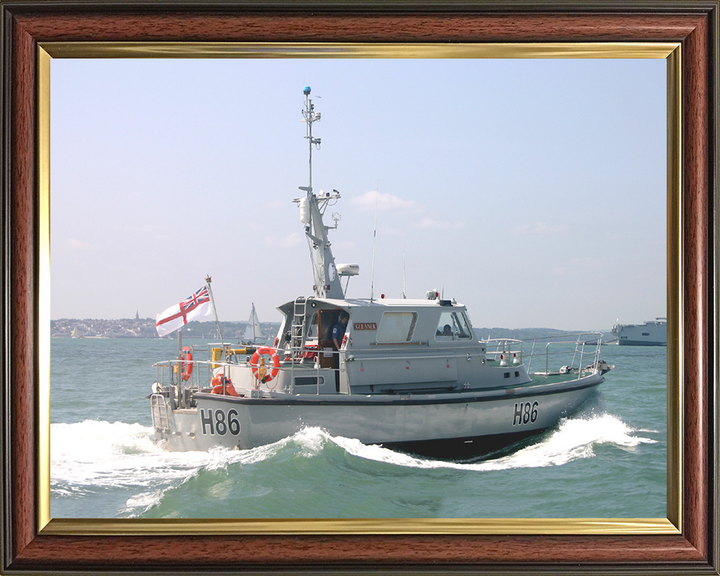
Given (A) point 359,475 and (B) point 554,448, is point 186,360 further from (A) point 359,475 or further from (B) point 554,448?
(B) point 554,448

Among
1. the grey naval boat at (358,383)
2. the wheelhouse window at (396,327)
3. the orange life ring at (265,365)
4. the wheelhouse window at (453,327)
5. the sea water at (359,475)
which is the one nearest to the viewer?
the sea water at (359,475)

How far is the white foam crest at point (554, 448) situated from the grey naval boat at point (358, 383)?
217mm

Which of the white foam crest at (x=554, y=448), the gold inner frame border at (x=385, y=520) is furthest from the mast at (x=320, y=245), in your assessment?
the gold inner frame border at (x=385, y=520)

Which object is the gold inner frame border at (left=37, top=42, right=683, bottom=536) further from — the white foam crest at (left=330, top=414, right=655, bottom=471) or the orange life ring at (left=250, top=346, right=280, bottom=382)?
the orange life ring at (left=250, top=346, right=280, bottom=382)

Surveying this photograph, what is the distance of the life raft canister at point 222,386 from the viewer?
935 cm

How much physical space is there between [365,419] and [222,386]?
6.91 feet

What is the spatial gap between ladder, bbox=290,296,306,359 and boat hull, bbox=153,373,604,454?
5.61 ft

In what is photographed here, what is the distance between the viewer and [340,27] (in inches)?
141

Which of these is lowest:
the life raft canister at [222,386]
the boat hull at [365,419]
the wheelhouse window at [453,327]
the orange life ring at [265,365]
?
the boat hull at [365,419]

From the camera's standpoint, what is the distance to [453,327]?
36.7 ft

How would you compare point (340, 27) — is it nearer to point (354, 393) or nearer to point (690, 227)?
point (690, 227)

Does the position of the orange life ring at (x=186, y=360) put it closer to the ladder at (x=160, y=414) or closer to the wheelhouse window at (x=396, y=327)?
the ladder at (x=160, y=414)

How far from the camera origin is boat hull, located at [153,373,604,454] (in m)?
8.91

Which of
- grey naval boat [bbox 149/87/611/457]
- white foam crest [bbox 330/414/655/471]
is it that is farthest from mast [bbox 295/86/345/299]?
white foam crest [bbox 330/414/655/471]
